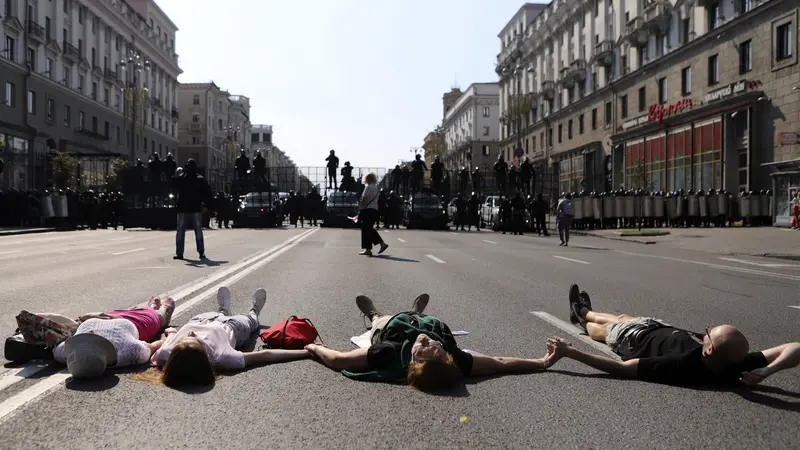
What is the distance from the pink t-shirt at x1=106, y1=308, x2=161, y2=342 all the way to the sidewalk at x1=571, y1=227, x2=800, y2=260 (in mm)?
16631

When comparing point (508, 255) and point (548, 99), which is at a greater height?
point (548, 99)

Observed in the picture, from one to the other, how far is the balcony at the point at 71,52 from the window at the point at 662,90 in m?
41.2

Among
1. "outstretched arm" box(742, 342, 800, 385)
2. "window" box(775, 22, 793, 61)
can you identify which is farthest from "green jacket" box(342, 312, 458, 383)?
"window" box(775, 22, 793, 61)

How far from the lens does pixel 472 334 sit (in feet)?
20.5

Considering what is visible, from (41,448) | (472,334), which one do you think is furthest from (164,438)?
(472,334)

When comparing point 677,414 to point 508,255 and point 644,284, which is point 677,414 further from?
point 508,255

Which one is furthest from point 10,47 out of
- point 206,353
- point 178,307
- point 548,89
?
point 206,353

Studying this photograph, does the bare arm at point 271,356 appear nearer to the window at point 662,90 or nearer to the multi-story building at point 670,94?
the multi-story building at point 670,94

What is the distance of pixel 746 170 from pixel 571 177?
2658 centimetres

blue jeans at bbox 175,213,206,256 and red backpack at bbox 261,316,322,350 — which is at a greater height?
blue jeans at bbox 175,213,206,256

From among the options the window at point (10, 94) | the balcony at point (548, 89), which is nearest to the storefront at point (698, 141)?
the balcony at point (548, 89)

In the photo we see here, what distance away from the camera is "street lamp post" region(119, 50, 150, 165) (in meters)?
52.1

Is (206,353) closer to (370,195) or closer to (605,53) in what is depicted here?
(370,195)

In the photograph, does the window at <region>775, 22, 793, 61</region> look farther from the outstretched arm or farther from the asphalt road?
the outstretched arm
